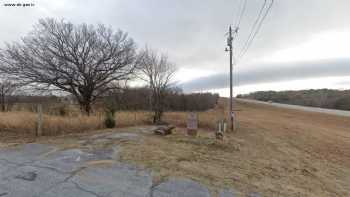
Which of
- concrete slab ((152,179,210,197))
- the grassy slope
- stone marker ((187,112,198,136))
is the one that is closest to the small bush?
the grassy slope

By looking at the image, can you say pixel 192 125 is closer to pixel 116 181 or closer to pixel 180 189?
pixel 180 189

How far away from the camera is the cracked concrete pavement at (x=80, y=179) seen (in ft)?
8.57

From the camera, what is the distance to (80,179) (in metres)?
3.02

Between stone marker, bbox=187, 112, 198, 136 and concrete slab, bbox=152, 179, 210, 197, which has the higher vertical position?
stone marker, bbox=187, 112, 198, 136

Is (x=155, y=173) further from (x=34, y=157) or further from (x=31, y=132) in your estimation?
(x=31, y=132)

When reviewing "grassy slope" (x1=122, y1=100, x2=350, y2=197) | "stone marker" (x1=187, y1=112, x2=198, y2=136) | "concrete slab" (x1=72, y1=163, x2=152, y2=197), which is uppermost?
"stone marker" (x1=187, y1=112, x2=198, y2=136)

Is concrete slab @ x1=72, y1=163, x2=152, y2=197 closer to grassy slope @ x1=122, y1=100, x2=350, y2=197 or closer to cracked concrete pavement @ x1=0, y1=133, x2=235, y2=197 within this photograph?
cracked concrete pavement @ x1=0, y1=133, x2=235, y2=197

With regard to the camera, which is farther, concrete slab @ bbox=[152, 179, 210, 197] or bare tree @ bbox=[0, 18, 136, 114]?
bare tree @ bbox=[0, 18, 136, 114]

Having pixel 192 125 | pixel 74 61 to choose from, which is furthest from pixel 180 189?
pixel 74 61

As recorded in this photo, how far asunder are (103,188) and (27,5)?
9.71 m

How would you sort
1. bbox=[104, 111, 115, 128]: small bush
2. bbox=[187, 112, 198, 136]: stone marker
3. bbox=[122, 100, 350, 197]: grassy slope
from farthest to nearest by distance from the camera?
bbox=[104, 111, 115, 128]: small bush → bbox=[187, 112, 198, 136]: stone marker → bbox=[122, 100, 350, 197]: grassy slope

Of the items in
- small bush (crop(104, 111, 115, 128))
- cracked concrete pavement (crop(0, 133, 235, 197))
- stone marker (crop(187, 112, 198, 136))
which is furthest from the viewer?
small bush (crop(104, 111, 115, 128))

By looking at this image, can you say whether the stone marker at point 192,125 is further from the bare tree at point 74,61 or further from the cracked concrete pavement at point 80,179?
the bare tree at point 74,61

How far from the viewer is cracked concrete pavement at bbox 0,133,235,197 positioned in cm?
261
